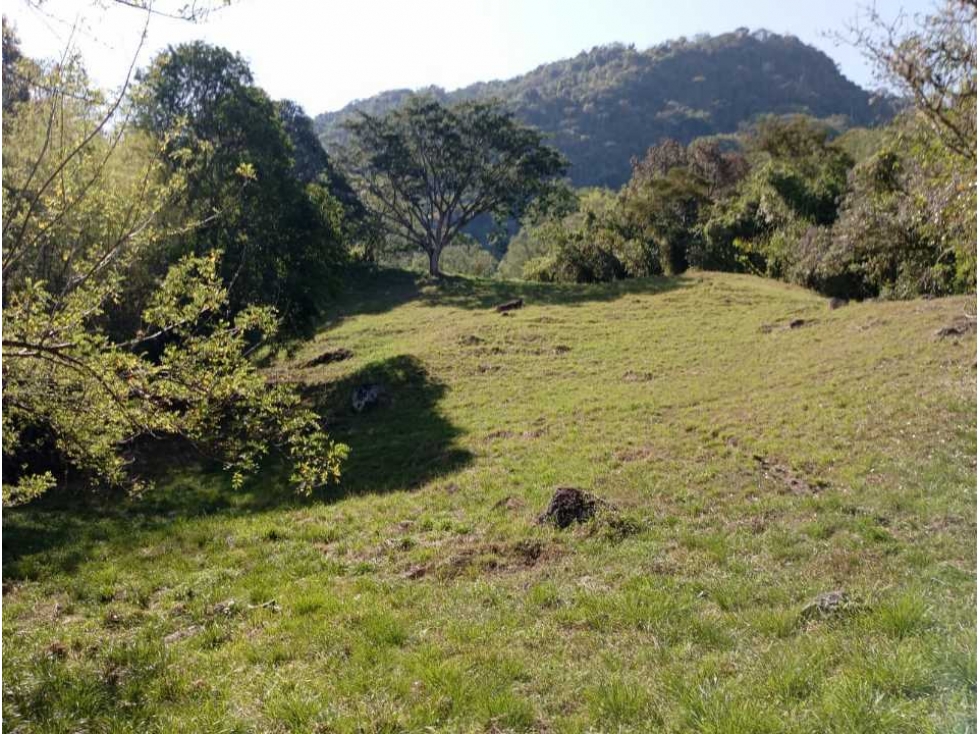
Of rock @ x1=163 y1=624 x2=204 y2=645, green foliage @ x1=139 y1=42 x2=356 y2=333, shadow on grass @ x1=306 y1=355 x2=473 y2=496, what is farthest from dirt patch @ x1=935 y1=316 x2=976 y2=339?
green foliage @ x1=139 y1=42 x2=356 y2=333

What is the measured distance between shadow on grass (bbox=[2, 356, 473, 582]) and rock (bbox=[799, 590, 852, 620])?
927 cm

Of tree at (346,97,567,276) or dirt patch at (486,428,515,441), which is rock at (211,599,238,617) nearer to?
dirt patch at (486,428,515,441)

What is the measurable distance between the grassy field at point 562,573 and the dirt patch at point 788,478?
0.19 ft

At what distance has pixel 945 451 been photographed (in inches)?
462

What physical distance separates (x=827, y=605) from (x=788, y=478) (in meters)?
5.63

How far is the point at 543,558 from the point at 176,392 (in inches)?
220

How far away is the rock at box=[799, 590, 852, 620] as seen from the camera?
21.5 feet

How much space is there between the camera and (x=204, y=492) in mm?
15445

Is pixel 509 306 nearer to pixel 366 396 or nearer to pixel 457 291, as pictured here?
pixel 457 291

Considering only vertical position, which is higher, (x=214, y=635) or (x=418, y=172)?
(x=418, y=172)

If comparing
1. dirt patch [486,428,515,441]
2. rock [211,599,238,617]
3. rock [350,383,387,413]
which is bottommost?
dirt patch [486,428,515,441]

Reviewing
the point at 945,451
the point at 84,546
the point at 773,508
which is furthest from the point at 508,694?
the point at 945,451

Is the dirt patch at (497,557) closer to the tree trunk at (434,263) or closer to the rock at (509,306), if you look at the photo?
the rock at (509,306)

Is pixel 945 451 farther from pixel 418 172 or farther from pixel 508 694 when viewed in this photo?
pixel 418 172
